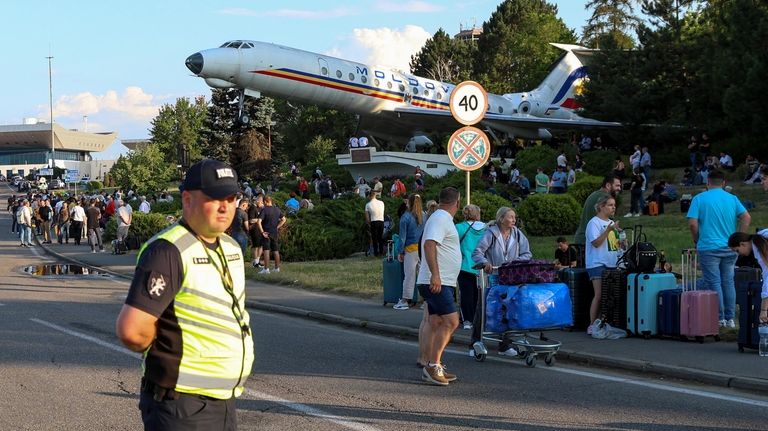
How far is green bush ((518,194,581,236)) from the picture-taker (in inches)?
1009

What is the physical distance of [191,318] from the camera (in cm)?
373

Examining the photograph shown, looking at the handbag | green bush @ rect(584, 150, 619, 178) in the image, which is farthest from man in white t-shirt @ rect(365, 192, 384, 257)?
green bush @ rect(584, 150, 619, 178)

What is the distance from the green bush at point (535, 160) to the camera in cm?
3941

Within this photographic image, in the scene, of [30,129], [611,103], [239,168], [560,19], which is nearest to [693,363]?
[611,103]

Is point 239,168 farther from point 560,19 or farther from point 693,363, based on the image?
point 693,363

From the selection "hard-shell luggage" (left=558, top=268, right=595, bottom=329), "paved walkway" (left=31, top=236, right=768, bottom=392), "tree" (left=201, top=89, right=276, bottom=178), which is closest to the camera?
"paved walkway" (left=31, top=236, right=768, bottom=392)

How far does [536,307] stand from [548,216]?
16.5 metres

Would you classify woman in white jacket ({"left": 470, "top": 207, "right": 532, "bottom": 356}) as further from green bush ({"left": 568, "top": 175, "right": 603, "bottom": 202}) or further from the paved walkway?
green bush ({"left": 568, "top": 175, "right": 603, "bottom": 202})

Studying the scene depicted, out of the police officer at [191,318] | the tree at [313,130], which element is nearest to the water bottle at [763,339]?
the police officer at [191,318]

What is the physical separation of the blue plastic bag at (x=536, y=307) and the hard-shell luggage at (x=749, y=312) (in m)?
1.91

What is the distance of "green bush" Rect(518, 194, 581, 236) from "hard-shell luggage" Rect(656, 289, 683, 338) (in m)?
14.3

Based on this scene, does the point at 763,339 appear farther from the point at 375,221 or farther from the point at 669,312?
the point at 375,221

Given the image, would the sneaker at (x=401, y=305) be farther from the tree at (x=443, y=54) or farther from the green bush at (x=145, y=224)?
the tree at (x=443, y=54)

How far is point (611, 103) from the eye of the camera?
42.2 m
